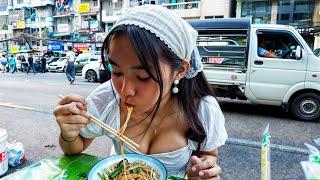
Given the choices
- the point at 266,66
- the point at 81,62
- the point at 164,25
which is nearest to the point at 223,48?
the point at 266,66

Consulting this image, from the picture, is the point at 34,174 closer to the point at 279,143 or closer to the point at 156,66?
the point at 156,66

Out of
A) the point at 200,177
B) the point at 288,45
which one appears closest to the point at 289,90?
the point at 288,45

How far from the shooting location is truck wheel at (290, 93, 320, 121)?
16.6 ft

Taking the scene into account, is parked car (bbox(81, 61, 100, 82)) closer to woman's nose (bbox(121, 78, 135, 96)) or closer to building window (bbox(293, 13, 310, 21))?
woman's nose (bbox(121, 78, 135, 96))

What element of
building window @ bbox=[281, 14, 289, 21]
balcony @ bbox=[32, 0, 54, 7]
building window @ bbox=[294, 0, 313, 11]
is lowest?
building window @ bbox=[281, 14, 289, 21]

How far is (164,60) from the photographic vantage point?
41.0 inches

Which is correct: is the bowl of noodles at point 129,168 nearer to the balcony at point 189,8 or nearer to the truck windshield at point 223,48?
the truck windshield at point 223,48

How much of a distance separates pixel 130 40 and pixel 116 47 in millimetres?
57

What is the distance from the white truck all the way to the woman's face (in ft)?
14.6

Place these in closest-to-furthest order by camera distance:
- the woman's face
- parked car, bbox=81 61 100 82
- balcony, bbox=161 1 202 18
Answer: the woman's face, parked car, bbox=81 61 100 82, balcony, bbox=161 1 202 18

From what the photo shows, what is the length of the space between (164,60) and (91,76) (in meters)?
10.9

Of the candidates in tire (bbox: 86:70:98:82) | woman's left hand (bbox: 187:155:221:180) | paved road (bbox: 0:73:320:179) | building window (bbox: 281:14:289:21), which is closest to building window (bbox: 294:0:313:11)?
building window (bbox: 281:14:289:21)

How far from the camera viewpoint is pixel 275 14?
781 inches

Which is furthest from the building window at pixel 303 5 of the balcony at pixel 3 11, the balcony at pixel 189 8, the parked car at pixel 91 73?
the balcony at pixel 3 11
